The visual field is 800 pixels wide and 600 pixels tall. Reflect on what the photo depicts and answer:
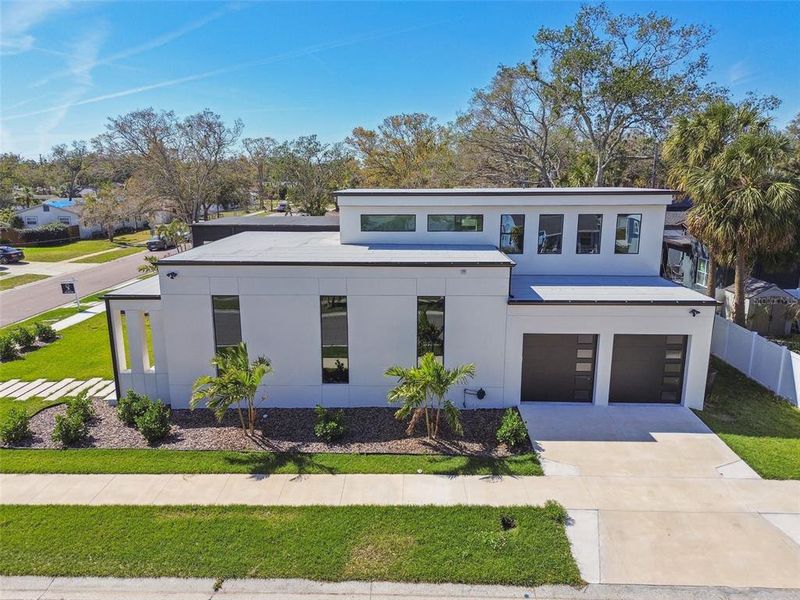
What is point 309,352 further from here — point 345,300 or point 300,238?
point 300,238

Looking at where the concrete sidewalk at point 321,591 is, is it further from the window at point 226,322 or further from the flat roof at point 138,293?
the flat roof at point 138,293

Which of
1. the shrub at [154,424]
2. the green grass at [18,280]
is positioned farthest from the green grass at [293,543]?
the green grass at [18,280]

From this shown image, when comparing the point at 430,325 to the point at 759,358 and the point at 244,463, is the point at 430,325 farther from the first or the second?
the point at 759,358

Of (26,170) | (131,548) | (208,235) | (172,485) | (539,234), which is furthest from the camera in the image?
(26,170)

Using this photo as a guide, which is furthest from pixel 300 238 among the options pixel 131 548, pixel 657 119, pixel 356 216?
pixel 657 119

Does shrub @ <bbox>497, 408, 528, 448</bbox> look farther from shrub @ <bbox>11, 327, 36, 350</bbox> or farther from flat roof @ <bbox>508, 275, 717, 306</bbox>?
shrub @ <bbox>11, 327, 36, 350</bbox>

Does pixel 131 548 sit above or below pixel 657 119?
below

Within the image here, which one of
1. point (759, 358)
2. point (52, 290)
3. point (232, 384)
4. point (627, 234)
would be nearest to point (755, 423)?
point (759, 358)
